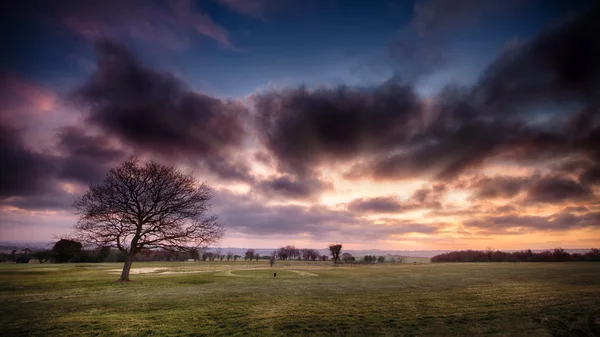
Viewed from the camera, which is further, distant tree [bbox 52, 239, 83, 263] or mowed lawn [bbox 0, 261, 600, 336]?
distant tree [bbox 52, 239, 83, 263]

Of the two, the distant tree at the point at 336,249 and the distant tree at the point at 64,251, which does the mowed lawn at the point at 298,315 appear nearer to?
the distant tree at the point at 64,251

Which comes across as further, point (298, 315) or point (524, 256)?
point (524, 256)

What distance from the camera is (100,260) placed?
106m

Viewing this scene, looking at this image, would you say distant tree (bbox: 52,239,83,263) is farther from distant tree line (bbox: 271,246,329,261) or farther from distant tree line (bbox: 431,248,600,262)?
distant tree line (bbox: 431,248,600,262)

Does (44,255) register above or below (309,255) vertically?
above

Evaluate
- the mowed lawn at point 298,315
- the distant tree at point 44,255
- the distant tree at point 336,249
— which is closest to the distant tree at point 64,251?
the distant tree at point 44,255

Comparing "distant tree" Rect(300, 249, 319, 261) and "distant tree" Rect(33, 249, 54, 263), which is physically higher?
"distant tree" Rect(33, 249, 54, 263)

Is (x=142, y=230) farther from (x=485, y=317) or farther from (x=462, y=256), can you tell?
(x=462, y=256)

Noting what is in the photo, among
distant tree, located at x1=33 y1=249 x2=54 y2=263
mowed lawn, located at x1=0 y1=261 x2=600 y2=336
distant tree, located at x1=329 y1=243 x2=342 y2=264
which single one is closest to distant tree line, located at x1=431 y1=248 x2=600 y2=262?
distant tree, located at x1=329 y1=243 x2=342 y2=264

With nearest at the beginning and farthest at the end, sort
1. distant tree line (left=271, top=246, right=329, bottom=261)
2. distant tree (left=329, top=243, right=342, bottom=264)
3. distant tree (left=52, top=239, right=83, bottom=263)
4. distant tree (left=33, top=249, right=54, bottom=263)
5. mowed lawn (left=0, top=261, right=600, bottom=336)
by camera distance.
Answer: mowed lawn (left=0, top=261, right=600, bottom=336) < distant tree (left=52, top=239, right=83, bottom=263) < distant tree (left=33, top=249, right=54, bottom=263) < distant tree (left=329, top=243, right=342, bottom=264) < distant tree line (left=271, top=246, right=329, bottom=261)

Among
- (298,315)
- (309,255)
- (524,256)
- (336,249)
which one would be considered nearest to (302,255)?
(309,255)

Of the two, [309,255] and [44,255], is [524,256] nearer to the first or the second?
[309,255]

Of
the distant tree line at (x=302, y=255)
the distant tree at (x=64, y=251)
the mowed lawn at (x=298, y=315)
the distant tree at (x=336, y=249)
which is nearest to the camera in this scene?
the mowed lawn at (x=298, y=315)

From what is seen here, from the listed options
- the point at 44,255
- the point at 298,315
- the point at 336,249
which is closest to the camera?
the point at 298,315
